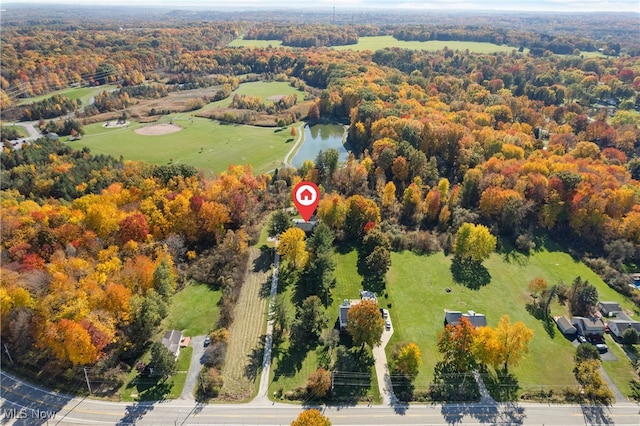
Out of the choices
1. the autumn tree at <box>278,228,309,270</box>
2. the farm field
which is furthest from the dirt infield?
the farm field

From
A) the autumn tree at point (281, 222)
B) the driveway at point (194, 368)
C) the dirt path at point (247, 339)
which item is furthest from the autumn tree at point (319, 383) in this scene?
the autumn tree at point (281, 222)

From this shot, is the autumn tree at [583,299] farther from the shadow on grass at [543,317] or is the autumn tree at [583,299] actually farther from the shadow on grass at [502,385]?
the shadow on grass at [502,385]

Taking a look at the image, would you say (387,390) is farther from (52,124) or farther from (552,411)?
(52,124)

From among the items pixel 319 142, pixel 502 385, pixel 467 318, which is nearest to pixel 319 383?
pixel 467 318

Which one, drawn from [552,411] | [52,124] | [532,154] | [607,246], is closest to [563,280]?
[607,246]

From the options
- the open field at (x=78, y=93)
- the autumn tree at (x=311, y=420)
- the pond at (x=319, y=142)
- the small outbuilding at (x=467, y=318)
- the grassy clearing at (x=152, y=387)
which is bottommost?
the grassy clearing at (x=152, y=387)

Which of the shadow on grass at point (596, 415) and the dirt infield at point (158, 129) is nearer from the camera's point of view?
the shadow on grass at point (596, 415)

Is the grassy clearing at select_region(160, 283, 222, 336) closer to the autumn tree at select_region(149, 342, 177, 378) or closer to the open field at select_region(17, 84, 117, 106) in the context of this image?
the autumn tree at select_region(149, 342, 177, 378)
